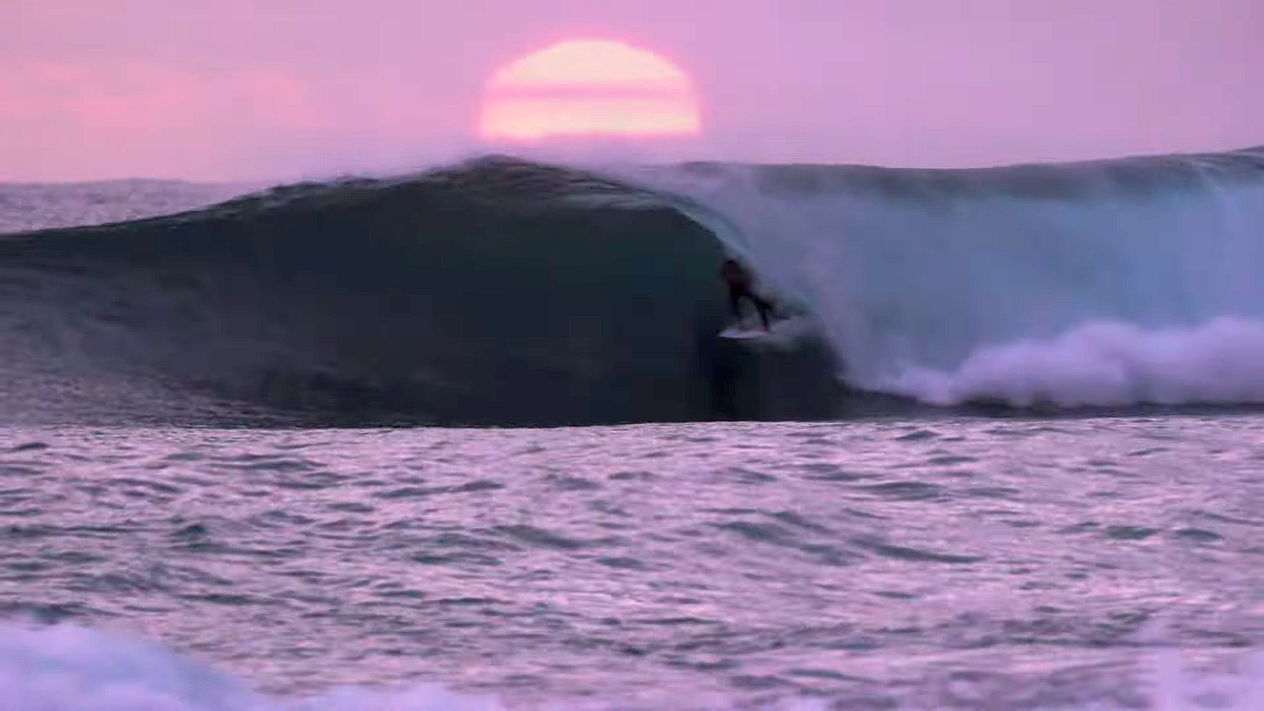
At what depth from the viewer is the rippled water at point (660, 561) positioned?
4918mm

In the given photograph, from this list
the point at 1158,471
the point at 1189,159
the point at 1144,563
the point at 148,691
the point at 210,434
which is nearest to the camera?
the point at 148,691

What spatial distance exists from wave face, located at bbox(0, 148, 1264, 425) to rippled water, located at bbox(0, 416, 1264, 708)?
246cm

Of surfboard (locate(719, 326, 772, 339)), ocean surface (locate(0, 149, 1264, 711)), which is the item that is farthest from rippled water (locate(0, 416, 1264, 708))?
surfboard (locate(719, 326, 772, 339))

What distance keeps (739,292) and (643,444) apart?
4.20m

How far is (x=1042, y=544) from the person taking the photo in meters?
6.59

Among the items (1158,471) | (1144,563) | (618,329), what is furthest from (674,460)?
(618,329)

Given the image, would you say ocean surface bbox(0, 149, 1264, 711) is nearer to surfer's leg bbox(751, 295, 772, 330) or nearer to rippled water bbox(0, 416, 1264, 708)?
rippled water bbox(0, 416, 1264, 708)

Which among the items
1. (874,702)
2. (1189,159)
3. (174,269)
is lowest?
(874,702)

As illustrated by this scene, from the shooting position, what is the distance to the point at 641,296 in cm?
1359

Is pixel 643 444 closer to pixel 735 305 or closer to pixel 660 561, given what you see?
pixel 660 561

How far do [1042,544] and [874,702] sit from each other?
2.27 metres

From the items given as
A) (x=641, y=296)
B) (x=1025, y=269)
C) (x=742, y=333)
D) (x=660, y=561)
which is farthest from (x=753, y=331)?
(x=660, y=561)

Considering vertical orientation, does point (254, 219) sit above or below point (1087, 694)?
above

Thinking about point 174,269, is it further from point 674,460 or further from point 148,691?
point 148,691
